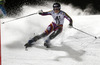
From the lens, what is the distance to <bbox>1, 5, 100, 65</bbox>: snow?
380 cm

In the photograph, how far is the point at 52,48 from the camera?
4.54 metres

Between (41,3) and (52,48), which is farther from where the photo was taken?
(41,3)

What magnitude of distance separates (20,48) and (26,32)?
968 millimetres

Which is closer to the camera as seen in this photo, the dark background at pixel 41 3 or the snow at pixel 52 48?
the snow at pixel 52 48

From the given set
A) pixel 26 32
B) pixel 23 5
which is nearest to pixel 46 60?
pixel 26 32

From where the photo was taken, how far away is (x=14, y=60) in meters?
3.79

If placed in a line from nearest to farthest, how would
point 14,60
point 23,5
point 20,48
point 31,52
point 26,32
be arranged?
1. point 14,60
2. point 31,52
3. point 20,48
4. point 26,32
5. point 23,5

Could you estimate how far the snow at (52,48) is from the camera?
3.80 metres

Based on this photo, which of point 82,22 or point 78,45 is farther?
point 82,22

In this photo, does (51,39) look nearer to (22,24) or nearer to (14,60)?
(14,60)

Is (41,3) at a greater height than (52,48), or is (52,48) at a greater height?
(41,3)

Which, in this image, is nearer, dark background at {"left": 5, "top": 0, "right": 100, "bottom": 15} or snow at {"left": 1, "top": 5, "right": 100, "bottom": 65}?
snow at {"left": 1, "top": 5, "right": 100, "bottom": 65}

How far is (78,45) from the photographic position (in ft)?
15.1

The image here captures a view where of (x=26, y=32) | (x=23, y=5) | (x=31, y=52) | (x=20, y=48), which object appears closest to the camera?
(x=31, y=52)
